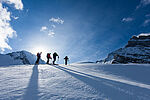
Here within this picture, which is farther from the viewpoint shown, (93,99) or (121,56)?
(121,56)

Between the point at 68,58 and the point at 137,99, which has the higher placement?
the point at 68,58

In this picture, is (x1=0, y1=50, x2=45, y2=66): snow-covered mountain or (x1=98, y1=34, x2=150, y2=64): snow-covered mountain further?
(x1=98, y1=34, x2=150, y2=64): snow-covered mountain

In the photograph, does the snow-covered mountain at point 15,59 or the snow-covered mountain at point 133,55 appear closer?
the snow-covered mountain at point 15,59

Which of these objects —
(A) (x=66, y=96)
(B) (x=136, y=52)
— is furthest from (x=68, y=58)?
(B) (x=136, y=52)

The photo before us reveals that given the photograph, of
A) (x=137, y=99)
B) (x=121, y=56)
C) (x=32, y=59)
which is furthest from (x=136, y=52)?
(x=137, y=99)

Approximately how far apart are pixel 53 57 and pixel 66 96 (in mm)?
13826

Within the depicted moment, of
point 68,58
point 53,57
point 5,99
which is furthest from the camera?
point 68,58

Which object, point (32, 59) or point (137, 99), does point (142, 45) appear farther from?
point (137, 99)

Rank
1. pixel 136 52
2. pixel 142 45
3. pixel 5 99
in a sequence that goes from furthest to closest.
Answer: pixel 142 45, pixel 136 52, pixel 5 99

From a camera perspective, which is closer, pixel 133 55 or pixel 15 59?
pixel 15 59

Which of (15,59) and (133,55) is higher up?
(133,55)

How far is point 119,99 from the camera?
6.81ft

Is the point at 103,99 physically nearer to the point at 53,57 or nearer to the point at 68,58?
the point at 53,57

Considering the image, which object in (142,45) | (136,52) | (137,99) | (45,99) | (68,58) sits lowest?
(137,99)
